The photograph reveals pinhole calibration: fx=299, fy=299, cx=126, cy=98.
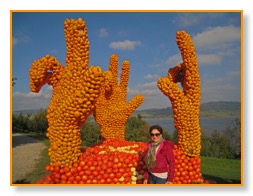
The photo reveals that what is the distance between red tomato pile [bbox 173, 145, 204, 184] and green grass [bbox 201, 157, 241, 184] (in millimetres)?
414

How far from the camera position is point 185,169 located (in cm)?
303

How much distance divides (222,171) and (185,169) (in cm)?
100

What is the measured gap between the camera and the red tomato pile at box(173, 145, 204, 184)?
301cm

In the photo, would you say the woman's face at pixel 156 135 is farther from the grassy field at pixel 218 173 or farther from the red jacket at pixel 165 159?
the grassy field at pixel 218 173

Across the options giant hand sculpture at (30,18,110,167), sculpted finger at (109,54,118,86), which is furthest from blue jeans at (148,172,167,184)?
sculpted finger at (109,54,118,86)

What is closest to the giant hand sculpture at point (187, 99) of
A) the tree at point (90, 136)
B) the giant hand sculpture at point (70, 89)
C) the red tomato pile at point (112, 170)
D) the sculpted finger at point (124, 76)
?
the red tomato pile at point (112, 170)

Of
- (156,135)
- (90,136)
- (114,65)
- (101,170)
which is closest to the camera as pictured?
(156,135)

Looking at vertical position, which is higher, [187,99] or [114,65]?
[114,65]

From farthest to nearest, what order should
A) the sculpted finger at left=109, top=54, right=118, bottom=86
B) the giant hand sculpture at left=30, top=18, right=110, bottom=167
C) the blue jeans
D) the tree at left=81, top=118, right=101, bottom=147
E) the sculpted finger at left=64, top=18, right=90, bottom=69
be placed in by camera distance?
the tree at left=81, top=118, right=101, bottom=147 → the sculpted finger at left=109, top=54, right=118, bottom=86 → the sculpted finger at left=64, top=18, right=90, bottom=69 → the giant hand sculpture at left=30, top=18, right=110, bottom=167 → the blue jeans

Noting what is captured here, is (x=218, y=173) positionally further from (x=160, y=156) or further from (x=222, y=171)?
(x=160, y=156)

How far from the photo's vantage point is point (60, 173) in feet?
9.40

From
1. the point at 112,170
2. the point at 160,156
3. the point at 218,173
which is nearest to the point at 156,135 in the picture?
the point at 160,156

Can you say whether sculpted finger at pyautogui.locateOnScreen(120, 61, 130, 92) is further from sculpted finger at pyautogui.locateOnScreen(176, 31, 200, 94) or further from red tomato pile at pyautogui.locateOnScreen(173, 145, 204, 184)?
red tomato pile at pyautogui.locateOnScreen(173, 145, 204, 184)
